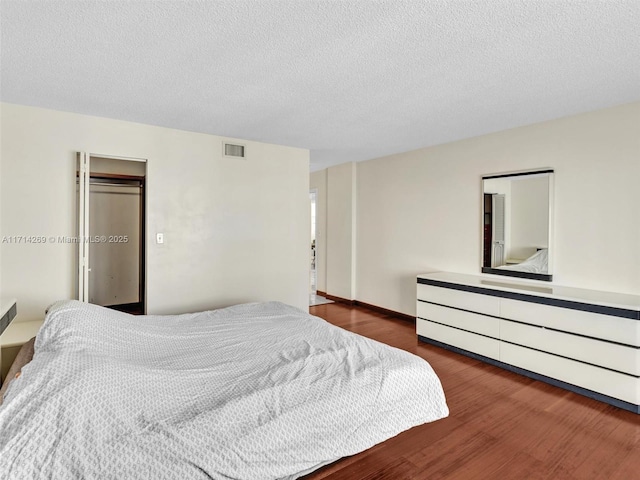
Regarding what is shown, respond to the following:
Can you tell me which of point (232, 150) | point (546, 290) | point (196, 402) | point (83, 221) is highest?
point (232, 150)

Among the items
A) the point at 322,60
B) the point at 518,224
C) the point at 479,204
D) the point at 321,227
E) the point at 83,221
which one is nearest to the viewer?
the point at 322,60

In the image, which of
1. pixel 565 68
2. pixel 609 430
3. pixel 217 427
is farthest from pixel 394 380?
pixel 565 68

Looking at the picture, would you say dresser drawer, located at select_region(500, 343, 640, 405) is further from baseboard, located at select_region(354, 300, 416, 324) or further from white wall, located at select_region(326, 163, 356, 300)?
white wall, located at select_region(326, 163, 356, 300)

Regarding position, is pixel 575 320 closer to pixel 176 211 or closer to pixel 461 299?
pixel 461 299

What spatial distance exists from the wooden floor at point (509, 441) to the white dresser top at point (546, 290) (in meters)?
0.80

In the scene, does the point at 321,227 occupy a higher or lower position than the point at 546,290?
higher

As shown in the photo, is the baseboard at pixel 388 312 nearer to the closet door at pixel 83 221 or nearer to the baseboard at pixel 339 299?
the baseboard at pixel 339 299

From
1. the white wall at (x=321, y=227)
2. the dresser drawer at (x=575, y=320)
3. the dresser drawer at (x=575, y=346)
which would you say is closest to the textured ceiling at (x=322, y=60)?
the dresser drawer at (x=575, y=320)

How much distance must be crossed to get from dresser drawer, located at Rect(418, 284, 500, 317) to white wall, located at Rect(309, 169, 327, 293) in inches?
104

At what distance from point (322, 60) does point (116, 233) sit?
414cm

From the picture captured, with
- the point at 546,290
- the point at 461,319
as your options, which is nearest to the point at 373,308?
the point at 461,319

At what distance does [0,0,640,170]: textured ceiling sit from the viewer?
176cm

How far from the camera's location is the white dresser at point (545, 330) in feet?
8.82

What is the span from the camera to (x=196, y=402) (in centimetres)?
166
